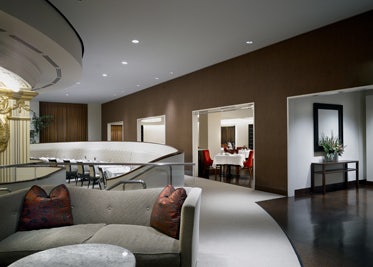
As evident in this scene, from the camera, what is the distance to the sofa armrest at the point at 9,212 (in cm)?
262

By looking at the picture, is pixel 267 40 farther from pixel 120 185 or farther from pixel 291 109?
pixel 120 185

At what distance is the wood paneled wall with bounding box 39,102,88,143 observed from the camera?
15.8 m

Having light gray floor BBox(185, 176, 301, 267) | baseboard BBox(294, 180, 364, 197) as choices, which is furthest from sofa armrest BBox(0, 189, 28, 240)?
baseboard BBox(294, 180, 364, 197)

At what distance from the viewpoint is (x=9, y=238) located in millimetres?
2533

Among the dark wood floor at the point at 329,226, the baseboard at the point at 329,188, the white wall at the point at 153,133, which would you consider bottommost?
the dark wood floor at the point at 329,226

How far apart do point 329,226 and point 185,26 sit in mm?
4225

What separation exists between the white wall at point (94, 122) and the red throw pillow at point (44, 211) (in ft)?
48.2

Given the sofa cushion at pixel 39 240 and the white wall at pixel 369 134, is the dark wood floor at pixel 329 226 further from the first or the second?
the sofa cushion at pixel 39 240

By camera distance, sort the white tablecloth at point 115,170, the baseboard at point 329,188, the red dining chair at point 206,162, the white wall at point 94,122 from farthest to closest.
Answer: the white wall at point 94,122 < the red dining chair at point 206,162 < the white tablecloth at point 115,170 < the baseboard at point 329,188

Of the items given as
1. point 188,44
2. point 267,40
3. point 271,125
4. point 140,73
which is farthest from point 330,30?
point 140,73

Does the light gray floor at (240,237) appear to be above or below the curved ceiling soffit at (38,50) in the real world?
below

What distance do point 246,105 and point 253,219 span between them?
11.5 ft

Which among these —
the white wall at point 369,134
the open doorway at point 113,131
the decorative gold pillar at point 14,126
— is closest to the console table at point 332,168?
the white wall at point 369,134

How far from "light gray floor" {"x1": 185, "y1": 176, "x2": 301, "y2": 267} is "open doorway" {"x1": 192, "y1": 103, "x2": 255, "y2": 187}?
1.99m
